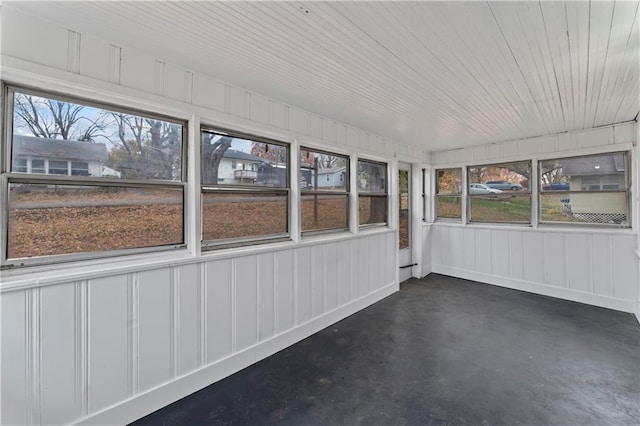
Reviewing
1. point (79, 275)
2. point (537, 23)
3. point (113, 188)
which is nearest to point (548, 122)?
point (537, 23)

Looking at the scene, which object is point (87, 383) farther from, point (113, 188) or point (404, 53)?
point (404, 53)

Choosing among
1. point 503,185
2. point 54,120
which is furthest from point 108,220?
point 503,185

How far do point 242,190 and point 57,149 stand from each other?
50.2 inches

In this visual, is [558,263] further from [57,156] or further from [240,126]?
[57,156]

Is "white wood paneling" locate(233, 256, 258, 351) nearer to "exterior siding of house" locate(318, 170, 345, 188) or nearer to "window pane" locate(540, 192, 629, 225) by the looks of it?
"exterior siding of house" locate(318, 170, 345, 188)

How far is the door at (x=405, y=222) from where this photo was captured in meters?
5.12

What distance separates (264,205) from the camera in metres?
2.81

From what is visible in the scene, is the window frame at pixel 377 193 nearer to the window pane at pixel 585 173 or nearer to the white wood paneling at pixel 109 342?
the window pane at pixel 585 173

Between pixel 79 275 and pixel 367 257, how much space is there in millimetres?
3194

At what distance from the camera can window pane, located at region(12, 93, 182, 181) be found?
161 cm

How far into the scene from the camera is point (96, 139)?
1.82 metres

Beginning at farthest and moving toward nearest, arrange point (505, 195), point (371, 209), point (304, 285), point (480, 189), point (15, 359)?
point (480, 189) → point (505, 195) → point (371, 209) → point (304, 285) → point (15, 359)

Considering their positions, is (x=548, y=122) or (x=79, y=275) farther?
(x=548, y=122)

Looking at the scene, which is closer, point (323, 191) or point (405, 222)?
point (323, 191)
